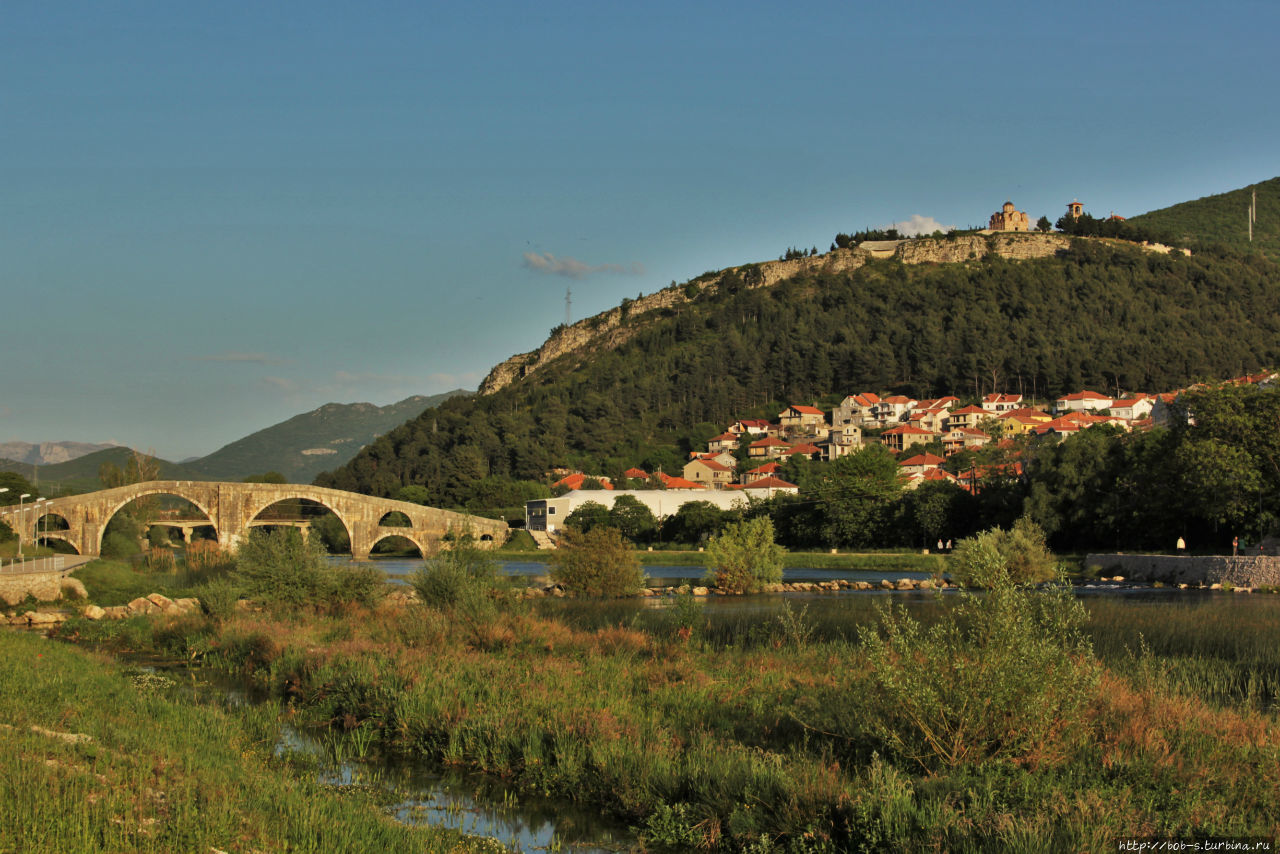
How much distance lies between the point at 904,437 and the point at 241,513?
65207 mm

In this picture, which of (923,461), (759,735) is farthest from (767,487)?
(759,735)

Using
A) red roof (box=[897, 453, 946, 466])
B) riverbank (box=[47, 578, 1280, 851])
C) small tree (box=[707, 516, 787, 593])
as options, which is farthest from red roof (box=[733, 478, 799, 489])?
riverbank (box=[47, 578, 1280, 851])

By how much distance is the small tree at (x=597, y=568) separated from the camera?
3225 centimetres

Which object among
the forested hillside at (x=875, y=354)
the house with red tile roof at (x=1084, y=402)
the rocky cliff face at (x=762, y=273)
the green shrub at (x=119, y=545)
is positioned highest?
the rocky cliff face at (x=762, y=273)

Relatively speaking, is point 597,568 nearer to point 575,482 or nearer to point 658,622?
point 658,622

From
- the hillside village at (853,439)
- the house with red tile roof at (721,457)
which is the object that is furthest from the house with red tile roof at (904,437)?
the house with red tile roof at (721,457)

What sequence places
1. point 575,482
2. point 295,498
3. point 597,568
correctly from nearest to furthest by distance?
point 597,568 → point 295,498 → point 575,482

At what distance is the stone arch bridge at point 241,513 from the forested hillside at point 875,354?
91.7ft

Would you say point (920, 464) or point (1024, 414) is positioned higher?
point (1024, 414)

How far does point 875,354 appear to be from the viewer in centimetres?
13088

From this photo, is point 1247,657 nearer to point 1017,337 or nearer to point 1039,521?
point 1039,521

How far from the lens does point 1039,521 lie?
142ft

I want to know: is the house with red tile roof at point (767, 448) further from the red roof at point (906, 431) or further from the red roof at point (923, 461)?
the red roof at point (923, 461)

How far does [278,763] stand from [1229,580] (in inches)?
1214
